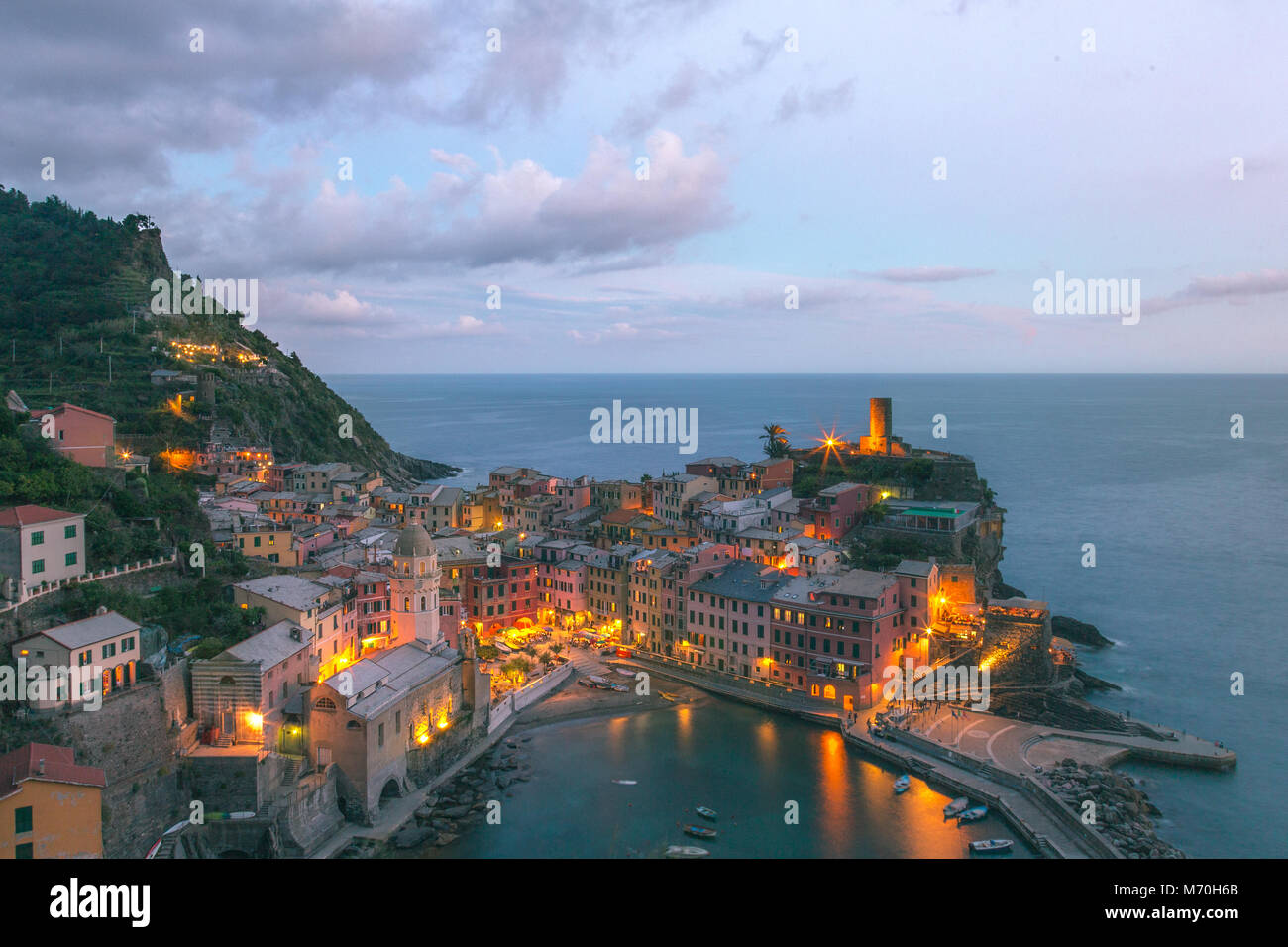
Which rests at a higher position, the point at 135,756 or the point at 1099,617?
the point at 135,756

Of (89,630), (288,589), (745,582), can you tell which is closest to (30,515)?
(89,630)

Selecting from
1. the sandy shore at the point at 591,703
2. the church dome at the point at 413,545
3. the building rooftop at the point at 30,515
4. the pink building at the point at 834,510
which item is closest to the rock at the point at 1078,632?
the pink building at the point at 834,510

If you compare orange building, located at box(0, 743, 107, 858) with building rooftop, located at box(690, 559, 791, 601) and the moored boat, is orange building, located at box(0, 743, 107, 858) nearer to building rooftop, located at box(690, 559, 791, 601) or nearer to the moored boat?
the moored boat

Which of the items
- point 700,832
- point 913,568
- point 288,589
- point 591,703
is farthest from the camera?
point 913,568

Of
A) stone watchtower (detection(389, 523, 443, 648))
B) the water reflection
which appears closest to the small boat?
the water reflection

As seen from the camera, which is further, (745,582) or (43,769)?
(745,582)

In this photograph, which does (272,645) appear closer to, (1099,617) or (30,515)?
(30,515)
